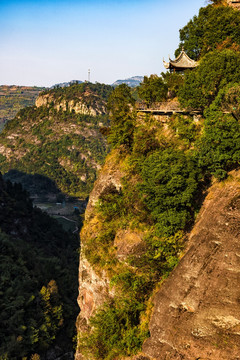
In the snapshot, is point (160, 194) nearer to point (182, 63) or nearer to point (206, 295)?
point (206, 295)

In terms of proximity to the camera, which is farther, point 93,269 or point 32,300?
point 32,300

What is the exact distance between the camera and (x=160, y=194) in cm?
2308

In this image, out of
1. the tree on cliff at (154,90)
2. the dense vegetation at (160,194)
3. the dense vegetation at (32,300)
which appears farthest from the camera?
the dense vegetation at (32,300)

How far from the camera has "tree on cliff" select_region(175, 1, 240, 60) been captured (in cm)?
3162

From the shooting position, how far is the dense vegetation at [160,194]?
73.9 ft

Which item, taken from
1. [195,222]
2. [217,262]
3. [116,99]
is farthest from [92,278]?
[116,99]

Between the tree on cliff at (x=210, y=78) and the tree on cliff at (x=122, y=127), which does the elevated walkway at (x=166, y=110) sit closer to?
the tree on cliff at (x=210, y=78)

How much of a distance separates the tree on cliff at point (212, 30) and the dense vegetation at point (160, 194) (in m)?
0.28

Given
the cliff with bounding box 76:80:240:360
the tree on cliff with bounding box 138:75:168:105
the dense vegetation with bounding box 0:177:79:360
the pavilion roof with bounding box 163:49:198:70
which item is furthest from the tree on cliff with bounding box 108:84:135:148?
the dense vegetation with bounding box 0:177:79:360

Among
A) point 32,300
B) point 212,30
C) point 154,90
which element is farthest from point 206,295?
point 32,300

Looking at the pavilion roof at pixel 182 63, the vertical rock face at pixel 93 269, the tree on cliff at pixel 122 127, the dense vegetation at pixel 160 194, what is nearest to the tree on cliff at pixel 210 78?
the dense vegetation at pixel 160 194

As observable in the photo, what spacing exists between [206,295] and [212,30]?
101 ft

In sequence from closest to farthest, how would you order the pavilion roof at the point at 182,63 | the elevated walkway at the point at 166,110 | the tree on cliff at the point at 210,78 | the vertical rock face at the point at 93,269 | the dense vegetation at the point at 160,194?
the dense vegetation at the point at 160,194
the tree on cliff at the point at 210,78
the elevated walkway at the point at 166,110
the vertical rock face at the point at 93,269
the pavilion roof at the point at 182,63

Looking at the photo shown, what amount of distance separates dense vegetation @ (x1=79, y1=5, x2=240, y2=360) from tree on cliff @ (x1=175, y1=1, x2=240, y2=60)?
28cm
